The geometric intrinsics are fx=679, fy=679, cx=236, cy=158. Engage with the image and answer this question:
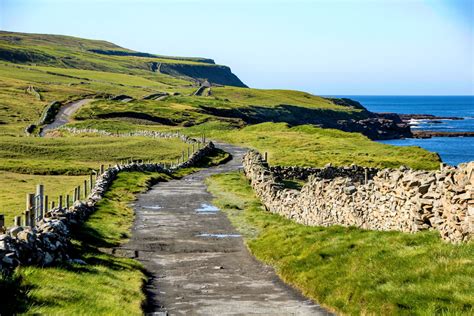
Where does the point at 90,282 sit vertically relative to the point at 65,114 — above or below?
below

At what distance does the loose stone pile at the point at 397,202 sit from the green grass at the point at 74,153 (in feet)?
112

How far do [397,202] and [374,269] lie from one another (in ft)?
15.1

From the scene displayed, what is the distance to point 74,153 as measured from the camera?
77188 millimetres

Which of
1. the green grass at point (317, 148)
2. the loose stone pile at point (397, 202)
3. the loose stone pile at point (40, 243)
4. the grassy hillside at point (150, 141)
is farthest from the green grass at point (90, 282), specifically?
the green grass at point (317, 148)

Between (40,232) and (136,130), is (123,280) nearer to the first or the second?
(40,232)

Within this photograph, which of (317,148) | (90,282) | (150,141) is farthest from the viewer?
(150,141)

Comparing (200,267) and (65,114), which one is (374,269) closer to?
(200,267)

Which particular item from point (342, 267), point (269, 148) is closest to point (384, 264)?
point (342, 267)

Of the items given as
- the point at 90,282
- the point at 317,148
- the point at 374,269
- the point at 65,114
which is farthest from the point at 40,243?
the point at 65,114

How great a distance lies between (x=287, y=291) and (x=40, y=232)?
7.68 metres

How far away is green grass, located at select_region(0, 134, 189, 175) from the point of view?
64.6 m

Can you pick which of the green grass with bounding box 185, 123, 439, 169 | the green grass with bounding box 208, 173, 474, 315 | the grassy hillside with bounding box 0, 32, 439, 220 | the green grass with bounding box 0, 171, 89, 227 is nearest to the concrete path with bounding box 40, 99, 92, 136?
the grassy hillside with bounding box 0, 32, 439, 220

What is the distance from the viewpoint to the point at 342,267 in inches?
773

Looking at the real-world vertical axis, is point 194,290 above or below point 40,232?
below
